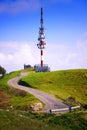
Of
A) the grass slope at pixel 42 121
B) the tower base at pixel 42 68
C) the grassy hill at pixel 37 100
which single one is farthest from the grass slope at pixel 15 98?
the tower base at pixel 42 68

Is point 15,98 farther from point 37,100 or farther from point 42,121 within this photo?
point 42,121

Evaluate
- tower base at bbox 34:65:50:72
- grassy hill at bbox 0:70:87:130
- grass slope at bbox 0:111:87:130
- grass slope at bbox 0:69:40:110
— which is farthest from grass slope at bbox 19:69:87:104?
grass slope at bbox 0:111:87:130

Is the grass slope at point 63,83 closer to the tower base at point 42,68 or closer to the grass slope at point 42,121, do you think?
the tower base at point 42,68

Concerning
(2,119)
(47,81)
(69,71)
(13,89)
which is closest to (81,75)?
(69,71)

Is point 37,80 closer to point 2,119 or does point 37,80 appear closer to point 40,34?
point 40,34

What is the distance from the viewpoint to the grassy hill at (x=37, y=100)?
37569 millimetres

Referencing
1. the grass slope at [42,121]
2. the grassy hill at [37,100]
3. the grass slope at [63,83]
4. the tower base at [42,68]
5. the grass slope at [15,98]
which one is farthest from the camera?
the tower base at [42,68]

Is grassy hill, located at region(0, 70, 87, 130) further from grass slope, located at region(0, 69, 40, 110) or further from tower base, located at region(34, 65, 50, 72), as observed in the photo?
tower base, located at region(34, 65, 50, 72)

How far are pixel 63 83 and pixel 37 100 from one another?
27255 mm

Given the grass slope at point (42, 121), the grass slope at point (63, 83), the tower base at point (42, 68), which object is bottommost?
the grass slope at point (42, 121)

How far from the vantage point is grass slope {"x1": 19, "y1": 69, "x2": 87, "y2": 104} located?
7681 cm

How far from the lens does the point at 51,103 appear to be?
A: 60469 mm

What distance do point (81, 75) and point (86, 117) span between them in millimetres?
51723

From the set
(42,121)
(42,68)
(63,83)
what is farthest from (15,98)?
(42,68)
